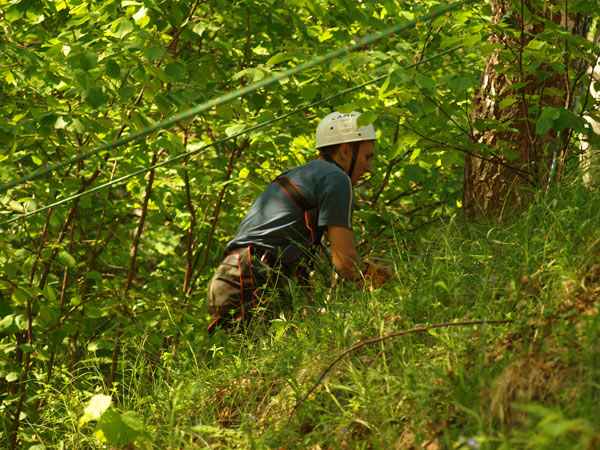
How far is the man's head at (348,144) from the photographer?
167 inches

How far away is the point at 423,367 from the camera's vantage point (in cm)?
249

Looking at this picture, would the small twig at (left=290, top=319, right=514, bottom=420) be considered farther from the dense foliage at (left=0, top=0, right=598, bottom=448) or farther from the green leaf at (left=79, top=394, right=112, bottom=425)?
the green leaf at (left=79, top=394, right=112, bottom=425)

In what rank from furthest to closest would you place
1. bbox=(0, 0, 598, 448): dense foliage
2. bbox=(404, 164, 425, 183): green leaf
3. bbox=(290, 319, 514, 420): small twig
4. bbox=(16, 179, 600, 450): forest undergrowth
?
bbox=(404, 164, 425, 183): green leaf, bbox=(0, 0, 598, 448): dense foliage, bbox=(290, 319, 514, 420): small twig, bbox=(16, 179, 600, 450): forest undergrowth

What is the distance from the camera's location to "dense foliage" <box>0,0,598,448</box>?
11.0ft

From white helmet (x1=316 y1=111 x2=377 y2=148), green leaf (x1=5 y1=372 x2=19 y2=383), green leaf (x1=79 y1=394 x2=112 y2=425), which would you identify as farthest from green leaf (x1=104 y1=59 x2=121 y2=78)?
green leaf (x1=5 y1=372 x2=19 y2=383)

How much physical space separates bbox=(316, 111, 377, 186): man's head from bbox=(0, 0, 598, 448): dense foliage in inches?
11.8

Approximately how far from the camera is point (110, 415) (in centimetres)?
257

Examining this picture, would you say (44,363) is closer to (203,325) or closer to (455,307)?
(203,325)

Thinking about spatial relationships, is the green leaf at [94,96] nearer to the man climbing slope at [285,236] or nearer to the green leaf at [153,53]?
the green leaf at [153,53]

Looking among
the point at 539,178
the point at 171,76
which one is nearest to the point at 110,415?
the point at 171,76

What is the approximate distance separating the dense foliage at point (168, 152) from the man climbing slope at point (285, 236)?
303mm

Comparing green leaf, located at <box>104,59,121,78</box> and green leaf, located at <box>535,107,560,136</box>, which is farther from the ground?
green leaf, located at <box>104,59,121,78</box>

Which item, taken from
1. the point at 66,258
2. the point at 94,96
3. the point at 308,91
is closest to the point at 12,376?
the point at 66,258

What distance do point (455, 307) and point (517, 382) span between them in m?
0.67
